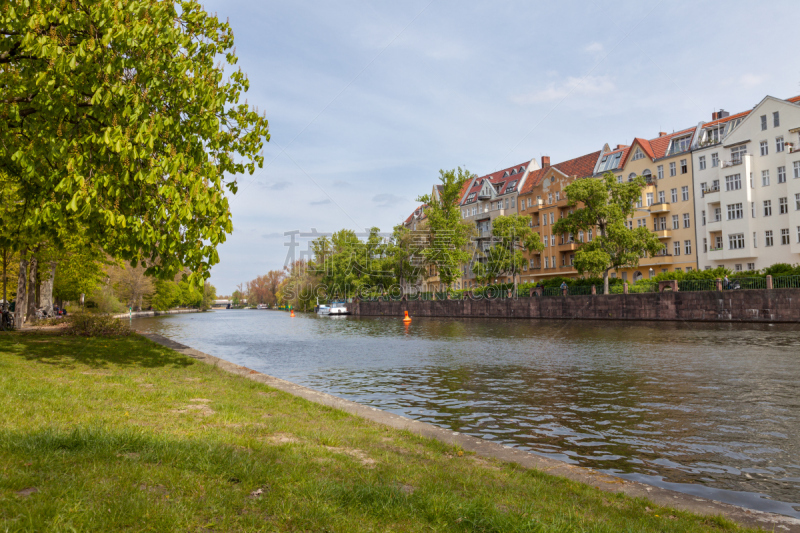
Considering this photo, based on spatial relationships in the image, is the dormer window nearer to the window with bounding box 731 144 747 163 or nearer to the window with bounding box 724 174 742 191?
the window with bounding box 731 144 747 163

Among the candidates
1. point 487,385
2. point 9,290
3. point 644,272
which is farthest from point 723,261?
point 9,290

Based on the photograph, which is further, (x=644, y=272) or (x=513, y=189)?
(x=513, y=189)

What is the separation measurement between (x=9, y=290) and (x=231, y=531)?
6631cm

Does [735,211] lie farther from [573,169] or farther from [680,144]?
[573,169]

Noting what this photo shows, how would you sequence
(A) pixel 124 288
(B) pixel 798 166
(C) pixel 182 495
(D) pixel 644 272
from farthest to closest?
1. (A) pixel 124 288
2. (D) pixel 644 272
3. (B) pixel 798 166
4. (C) pixel 182 495

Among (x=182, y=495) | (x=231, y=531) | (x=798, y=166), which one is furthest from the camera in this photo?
(x=798, y=166)

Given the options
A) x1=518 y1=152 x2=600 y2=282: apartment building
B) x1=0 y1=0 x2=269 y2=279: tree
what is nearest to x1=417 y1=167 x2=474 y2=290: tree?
x1=518 y1=152 x2=600 y2=282: apartment building

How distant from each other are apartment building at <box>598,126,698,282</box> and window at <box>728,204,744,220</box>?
226 inches

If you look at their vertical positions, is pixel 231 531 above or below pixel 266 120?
below

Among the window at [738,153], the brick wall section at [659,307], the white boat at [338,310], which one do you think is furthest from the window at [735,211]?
the white boat at [338,310]

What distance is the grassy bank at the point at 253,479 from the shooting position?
4.36 meters

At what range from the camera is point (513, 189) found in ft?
318

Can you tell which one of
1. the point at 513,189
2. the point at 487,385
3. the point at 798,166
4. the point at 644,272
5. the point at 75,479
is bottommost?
the point at 487,385

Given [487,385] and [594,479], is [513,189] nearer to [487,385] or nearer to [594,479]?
[487,385]
